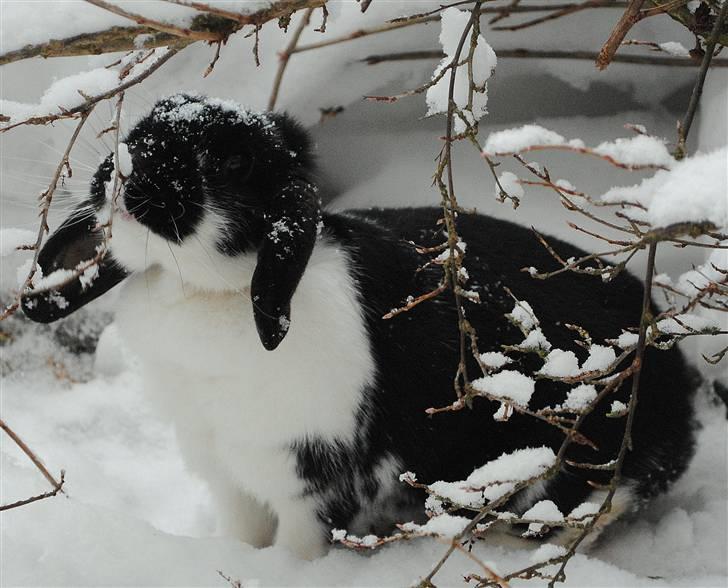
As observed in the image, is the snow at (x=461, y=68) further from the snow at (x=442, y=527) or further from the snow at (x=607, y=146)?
the snow at (x=442, y=527)

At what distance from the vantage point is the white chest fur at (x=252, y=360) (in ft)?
6.70

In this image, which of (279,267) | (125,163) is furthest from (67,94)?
(279,267)

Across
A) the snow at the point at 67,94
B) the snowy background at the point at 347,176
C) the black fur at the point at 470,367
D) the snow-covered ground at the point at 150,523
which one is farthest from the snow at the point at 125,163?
the snow-covered ground at the point at 150,523

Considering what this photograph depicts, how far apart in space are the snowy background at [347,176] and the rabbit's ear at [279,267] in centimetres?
81

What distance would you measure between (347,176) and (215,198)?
1850 mm

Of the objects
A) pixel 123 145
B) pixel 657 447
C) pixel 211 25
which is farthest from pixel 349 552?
pixel 211 25

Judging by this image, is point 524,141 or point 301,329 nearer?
point 524,141

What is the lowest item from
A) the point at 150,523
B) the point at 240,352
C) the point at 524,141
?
the point at 150,523

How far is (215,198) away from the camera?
191cm

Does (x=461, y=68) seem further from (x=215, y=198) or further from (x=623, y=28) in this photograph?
(x=215, y=198)

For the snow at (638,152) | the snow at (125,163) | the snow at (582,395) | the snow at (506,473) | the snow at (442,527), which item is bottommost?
the snow at (442,527)

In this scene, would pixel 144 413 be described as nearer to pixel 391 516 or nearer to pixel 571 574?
pixel 391 516

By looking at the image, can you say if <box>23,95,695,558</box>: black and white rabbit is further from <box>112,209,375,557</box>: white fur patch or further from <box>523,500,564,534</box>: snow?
<box>523,500,564,534</box>: snow

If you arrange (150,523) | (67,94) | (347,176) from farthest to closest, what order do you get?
(347,176)
(150,523)
(67,94)
